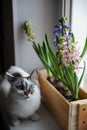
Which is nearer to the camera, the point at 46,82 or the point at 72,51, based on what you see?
the point at 72,51

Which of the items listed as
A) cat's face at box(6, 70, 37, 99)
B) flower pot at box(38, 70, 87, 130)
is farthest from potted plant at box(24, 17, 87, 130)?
cat's face at box(6, 70, 37, 99)

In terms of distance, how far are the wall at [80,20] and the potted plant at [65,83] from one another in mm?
144

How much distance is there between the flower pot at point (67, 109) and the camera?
2.50 ft

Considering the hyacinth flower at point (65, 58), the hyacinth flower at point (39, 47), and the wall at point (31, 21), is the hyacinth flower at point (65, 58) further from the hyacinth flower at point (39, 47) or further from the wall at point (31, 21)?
the wall at point (31, 21)

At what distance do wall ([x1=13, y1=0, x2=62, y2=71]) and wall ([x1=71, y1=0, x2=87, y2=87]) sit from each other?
100 millimetres

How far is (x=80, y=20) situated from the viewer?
0.99m

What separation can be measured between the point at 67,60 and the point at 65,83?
12 cm

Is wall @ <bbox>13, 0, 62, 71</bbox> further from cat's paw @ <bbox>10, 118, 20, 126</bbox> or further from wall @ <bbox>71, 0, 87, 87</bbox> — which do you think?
cat's paw @ <bbox>10, 118, 20, 126</bbox>

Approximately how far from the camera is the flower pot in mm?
763

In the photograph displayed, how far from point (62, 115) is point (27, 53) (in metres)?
0.38

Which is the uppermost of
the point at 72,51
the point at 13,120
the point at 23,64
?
the point at 72,51

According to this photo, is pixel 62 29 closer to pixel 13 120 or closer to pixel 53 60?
pixel 53 60

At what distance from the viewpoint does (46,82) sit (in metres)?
0.93

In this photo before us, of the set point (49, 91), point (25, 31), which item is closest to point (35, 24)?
point (25, 31)
